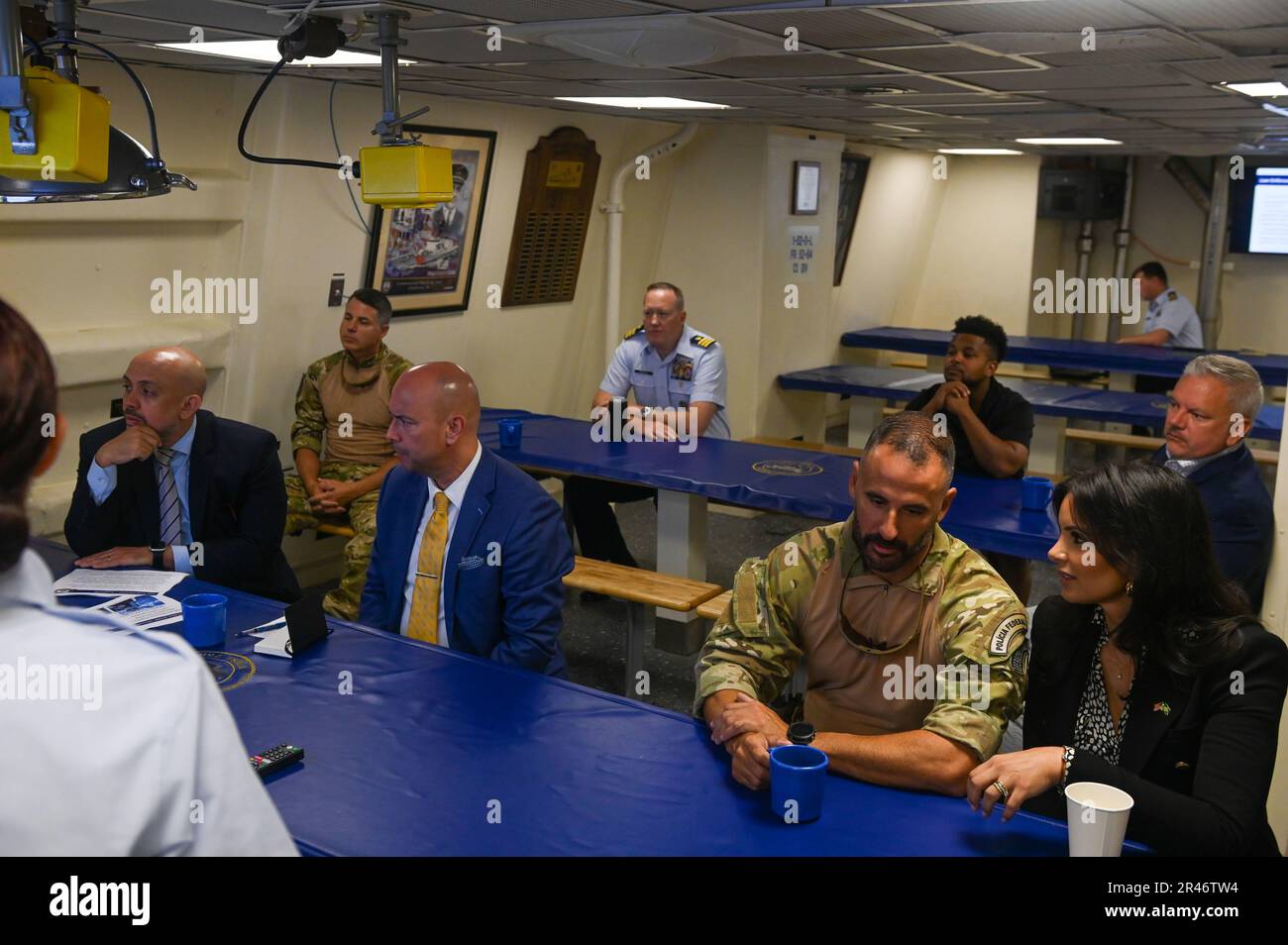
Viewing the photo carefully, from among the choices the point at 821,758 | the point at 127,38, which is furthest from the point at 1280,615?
the point at 127,38

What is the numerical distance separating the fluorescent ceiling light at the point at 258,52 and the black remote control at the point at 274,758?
8.08 feet

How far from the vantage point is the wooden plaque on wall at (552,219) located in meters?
7.08

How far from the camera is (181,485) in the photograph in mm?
3848

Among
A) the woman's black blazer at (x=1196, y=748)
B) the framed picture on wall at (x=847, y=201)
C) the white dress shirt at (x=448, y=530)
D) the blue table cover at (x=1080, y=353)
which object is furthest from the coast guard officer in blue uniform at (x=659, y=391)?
the blue table cover at (x=1080, y=353)

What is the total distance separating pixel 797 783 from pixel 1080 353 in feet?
26.0

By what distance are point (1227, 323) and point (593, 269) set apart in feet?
20.8

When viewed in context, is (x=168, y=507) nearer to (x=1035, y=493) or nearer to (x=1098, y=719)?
(x=1098, y=719)

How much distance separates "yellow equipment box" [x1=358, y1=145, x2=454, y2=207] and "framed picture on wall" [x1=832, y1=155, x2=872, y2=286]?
19.0ft

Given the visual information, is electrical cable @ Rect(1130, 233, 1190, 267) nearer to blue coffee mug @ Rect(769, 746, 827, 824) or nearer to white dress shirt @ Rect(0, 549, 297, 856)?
blue coffee mug @ Rect(769, 746, 827, 824)

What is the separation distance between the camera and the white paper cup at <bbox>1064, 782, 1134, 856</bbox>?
189 cm

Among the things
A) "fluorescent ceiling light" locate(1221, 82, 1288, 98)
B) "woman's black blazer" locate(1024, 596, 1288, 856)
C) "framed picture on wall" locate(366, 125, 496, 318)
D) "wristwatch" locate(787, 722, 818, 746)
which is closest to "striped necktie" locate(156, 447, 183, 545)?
"wristwatch" locate(787, 722, 818, 746)

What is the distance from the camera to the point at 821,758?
2.08 metres

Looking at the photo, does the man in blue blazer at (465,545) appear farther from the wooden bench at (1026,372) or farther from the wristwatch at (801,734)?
the wooden bench at (1026,372)
